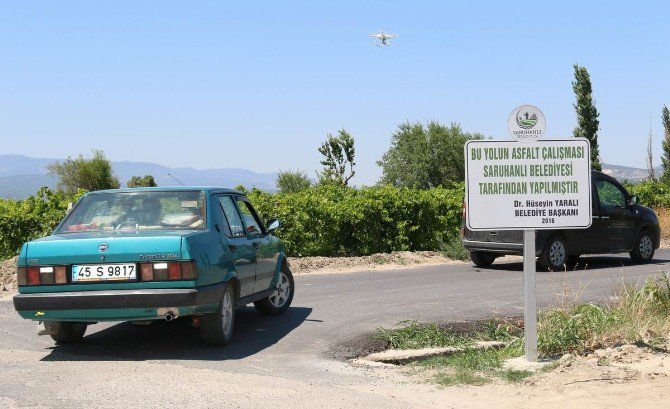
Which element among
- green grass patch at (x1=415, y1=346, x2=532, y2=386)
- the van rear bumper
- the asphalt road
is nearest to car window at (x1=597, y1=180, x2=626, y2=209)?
the van rear bumper

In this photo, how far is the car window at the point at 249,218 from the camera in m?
10.8

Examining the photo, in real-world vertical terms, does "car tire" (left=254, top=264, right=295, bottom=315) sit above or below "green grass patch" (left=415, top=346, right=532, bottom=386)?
above

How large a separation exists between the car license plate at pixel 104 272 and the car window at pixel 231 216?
1.62 meters

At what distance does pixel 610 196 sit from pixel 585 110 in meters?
37.3

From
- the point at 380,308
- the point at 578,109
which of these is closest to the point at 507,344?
the point at 380,308

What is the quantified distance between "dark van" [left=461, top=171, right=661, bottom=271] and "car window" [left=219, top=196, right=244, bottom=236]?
787cm

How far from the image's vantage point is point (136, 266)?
874 cm

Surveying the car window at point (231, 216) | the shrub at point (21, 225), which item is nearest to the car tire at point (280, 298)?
the car window at point (231, 216)

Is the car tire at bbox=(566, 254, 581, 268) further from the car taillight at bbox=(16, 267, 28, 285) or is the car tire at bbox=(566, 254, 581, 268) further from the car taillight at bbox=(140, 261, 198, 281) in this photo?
the car taillight at bbox=(16, 267, 28, 285)

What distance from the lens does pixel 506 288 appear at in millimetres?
14914

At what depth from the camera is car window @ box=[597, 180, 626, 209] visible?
18.8 m

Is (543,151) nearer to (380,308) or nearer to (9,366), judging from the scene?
(380,308)

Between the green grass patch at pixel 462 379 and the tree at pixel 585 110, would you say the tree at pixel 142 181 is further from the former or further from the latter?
the green grass patch at pixel 462 379

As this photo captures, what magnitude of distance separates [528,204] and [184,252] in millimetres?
3311
